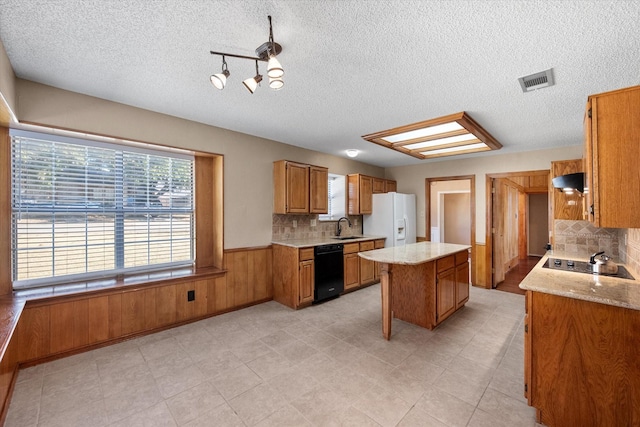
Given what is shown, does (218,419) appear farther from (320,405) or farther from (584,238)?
(584,238)

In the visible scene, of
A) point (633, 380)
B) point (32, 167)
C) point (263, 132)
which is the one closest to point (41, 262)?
point (32, 167)

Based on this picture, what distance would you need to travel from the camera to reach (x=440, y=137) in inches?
139

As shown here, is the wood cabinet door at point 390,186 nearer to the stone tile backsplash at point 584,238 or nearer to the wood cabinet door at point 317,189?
the wood cabinet door at point 317,189

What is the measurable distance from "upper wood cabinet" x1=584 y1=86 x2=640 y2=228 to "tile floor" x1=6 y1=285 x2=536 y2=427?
141 centimetres

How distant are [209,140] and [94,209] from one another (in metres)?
1.46

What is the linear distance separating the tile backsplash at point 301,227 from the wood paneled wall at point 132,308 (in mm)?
407

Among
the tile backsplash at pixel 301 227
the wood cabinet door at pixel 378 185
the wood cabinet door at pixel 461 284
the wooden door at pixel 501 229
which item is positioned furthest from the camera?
the wood cabinet door at pixel 378 185

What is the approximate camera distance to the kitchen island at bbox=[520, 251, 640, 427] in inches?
59.0

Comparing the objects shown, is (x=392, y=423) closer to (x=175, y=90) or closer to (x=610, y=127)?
(x=610, y=127)

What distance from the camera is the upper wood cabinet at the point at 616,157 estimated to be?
1596 millimetres

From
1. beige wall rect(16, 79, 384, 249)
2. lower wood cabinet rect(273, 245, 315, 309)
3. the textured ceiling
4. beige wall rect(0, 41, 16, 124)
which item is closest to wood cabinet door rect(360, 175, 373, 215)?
beige wall rect(16, 79, 384, 249)

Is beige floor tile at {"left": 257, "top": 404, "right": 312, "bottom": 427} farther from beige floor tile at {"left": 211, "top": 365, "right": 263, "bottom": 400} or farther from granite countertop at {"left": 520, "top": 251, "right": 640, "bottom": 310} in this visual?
granite countertop at {"left": 520, "top": 251, "right": 640, "bottom": 310}

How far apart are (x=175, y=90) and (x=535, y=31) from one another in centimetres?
275

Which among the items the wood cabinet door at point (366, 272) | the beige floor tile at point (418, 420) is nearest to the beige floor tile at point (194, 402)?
the beige floor tile at point (418, 420)
